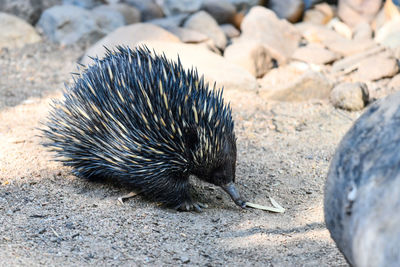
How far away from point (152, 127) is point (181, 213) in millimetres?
729

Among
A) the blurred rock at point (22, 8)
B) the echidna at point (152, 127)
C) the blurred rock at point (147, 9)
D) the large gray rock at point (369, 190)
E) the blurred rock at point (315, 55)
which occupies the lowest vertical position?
the blurred rock at point (315, 55)

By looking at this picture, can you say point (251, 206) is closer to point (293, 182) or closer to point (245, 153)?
point (293, 182)

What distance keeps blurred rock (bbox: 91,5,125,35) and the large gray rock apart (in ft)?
21.7

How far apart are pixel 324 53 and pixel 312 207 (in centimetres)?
425

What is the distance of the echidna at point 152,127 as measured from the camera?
11.7ft

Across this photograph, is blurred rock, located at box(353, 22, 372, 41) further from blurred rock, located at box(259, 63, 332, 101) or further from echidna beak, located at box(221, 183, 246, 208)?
echidna beak, located at box(221, 183, 246, 208)

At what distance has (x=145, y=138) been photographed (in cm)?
365

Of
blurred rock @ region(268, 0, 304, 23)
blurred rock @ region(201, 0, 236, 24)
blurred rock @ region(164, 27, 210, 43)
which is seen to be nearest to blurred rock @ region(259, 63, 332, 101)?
blurred rock @ region(164, 27, 210, 43)

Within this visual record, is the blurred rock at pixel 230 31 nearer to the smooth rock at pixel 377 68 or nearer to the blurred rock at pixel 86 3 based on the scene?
the smooth rock at pixel 377 68

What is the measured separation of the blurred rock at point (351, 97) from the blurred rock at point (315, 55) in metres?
1.37

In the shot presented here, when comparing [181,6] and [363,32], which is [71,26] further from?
[363,32]

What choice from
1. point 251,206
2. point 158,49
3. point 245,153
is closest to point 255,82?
point 158,49

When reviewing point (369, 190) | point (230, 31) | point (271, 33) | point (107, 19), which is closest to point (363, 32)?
point (271, 33)

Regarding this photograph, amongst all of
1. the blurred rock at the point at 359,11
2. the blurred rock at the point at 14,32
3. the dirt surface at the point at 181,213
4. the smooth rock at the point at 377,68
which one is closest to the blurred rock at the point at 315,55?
the smooth rock at the point at 377,68
